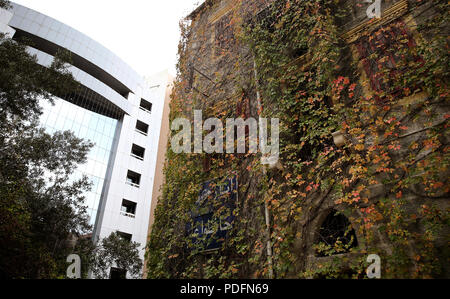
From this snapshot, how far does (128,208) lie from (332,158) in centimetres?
1975

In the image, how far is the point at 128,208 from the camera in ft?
73.6

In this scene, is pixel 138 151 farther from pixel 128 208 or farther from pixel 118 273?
pixel 118 273

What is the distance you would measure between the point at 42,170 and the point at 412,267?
35.3 feet

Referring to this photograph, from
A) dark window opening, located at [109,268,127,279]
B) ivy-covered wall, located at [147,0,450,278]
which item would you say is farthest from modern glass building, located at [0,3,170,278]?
ivy-covered wall, located at [147,0,450,278]

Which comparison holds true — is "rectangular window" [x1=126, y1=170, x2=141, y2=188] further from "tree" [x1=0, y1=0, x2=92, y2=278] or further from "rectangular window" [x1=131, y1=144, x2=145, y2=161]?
"tree" [x1=0, y1=0, x2=92, y2=278]

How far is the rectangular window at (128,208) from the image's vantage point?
856 inches

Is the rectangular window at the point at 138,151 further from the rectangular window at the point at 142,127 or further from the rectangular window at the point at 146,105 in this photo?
the rectangular window at the point at 146,105

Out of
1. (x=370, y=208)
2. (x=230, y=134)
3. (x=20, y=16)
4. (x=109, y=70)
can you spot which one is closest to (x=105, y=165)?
(x=109, y=70)

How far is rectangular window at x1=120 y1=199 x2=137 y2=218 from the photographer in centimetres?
2173

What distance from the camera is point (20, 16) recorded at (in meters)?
20.7

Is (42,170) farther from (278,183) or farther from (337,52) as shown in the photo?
(337,52)

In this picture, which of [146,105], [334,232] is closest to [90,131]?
[146,105]

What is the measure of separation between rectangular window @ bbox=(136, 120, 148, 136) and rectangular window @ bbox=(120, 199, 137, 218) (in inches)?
259

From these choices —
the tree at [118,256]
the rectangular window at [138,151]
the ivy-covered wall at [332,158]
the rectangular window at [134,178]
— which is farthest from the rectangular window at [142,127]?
the ivy-covered wall at [332,158]
